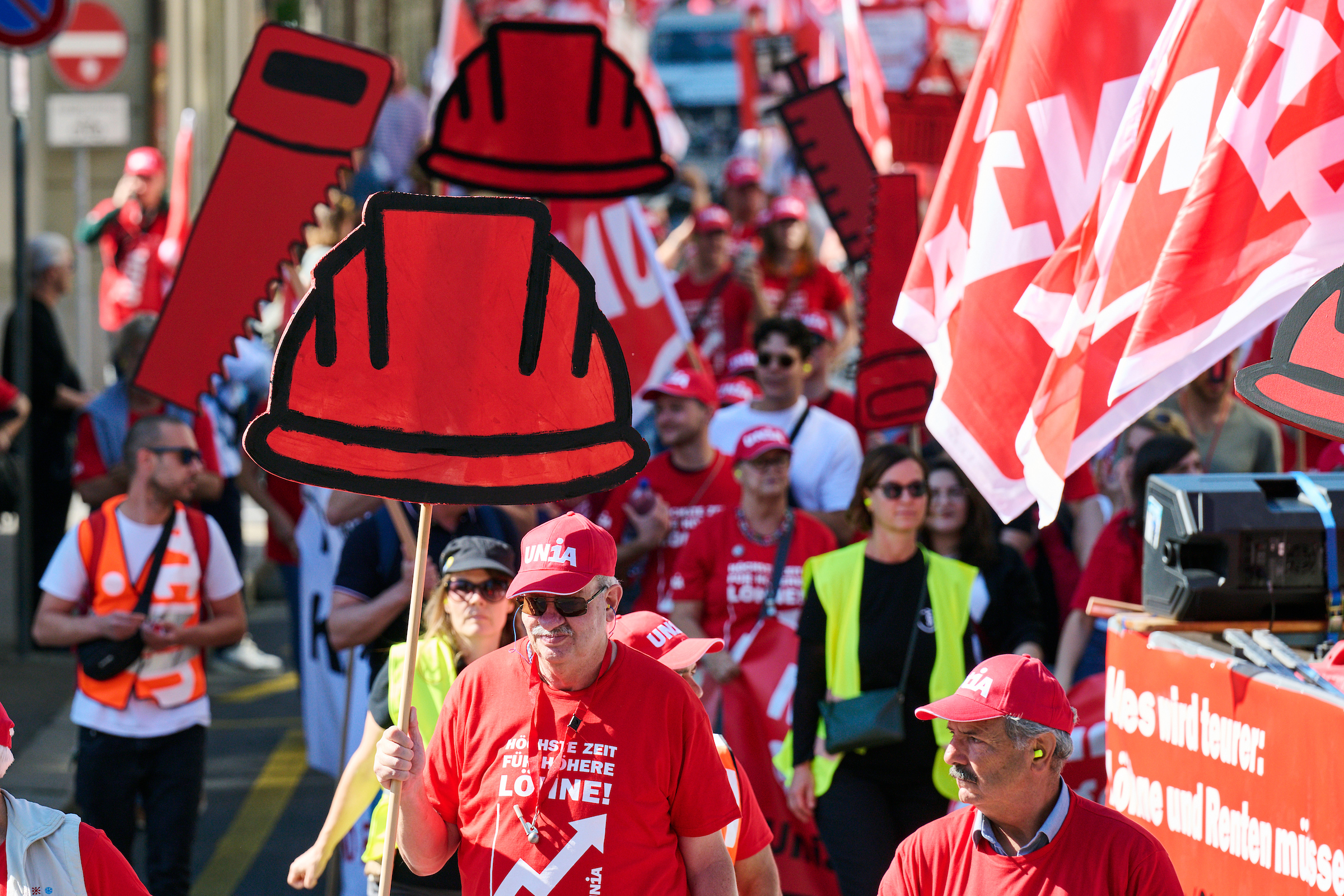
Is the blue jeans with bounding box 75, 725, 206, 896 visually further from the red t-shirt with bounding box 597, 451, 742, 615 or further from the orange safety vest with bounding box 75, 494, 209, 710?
the red t-shirt with bounding box 597, 451, 742, 615

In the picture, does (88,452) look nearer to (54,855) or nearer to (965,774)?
(54,855)

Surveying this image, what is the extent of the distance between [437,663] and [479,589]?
243mm

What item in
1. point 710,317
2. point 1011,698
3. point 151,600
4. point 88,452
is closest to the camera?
point 1011,698

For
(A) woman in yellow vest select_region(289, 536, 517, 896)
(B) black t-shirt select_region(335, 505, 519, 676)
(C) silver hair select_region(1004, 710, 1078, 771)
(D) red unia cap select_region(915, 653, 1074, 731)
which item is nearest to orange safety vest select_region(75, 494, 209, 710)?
(B) black t-shirt select_region(335, 505, 519, 676)

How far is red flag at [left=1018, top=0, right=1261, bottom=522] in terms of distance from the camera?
14.7 feet

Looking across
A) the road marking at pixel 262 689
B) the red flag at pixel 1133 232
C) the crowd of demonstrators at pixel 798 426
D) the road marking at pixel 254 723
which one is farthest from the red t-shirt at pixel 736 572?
the road marking at pixel 262 689

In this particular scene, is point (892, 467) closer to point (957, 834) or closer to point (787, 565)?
point (787, 565)

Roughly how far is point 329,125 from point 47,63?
13.1 meters

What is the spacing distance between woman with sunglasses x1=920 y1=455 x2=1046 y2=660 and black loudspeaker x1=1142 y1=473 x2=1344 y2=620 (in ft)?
3.84

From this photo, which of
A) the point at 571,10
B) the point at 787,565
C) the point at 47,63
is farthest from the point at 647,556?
the point at 571,10

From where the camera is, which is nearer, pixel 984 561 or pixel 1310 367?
pixel 1310 367

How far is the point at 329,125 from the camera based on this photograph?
275 inches

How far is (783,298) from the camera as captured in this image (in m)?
13.0

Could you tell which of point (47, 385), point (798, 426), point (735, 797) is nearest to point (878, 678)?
point (735, 797)
